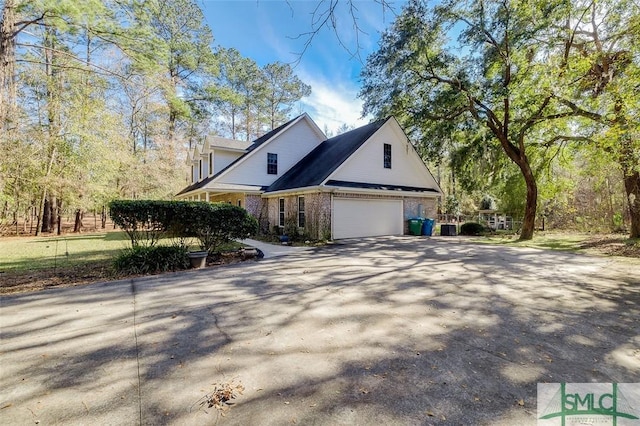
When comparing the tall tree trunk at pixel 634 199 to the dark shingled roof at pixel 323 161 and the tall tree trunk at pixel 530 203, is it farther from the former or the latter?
the dark shingled roof at pixel 323 161

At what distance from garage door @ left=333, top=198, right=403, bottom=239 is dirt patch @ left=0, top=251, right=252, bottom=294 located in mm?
6565

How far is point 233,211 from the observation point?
901cm

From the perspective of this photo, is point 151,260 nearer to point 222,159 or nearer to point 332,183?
point 332,183

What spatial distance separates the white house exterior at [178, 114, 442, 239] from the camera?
13703mm

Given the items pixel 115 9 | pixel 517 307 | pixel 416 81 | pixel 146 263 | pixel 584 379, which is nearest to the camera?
pixel 584 379

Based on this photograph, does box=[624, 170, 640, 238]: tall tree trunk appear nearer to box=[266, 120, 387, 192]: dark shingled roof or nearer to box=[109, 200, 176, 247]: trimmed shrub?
box=[266, 120, 387, 192]: dark shingled roof

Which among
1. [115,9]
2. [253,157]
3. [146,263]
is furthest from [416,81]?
[146,263]

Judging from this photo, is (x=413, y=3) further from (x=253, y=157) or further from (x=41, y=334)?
(x=41, y=334)

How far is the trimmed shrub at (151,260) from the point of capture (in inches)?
286

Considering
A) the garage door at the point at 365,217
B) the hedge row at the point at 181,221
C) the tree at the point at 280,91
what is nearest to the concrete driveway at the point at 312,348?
the hedge row at the point at 181,221

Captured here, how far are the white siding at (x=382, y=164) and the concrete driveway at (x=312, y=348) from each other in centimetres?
903

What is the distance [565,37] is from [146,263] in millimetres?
17513

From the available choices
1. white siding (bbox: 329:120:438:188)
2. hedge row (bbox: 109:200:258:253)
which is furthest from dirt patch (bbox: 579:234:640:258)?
hedge row (bbox: 109:200:258:253)

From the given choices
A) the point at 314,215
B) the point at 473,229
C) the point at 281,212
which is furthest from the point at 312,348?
the point at 473,229
